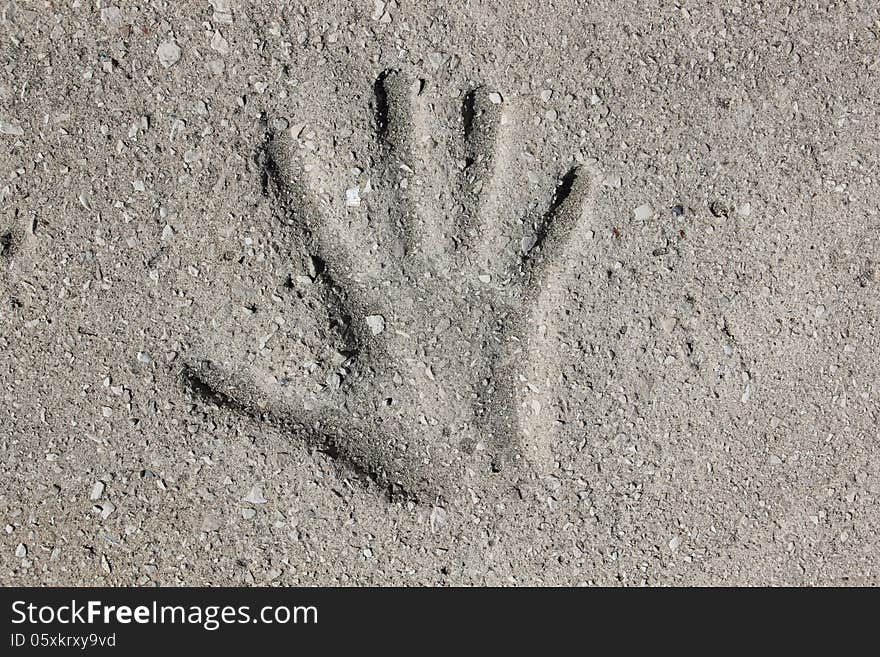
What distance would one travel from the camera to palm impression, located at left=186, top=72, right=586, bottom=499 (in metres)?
1.28

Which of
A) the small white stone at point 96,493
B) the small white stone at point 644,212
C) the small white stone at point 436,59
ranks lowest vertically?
the small white stone at point 96,493

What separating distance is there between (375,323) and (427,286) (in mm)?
117

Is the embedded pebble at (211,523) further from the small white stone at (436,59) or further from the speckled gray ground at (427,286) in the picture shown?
the small white stone at (436,59)

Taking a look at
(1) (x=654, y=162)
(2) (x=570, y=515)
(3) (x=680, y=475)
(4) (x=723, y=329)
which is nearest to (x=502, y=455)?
(2) (x=570, y=515)

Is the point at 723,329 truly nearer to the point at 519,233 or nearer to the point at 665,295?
the point at 665,295

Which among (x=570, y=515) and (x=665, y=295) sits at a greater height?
(x=665, y=295)

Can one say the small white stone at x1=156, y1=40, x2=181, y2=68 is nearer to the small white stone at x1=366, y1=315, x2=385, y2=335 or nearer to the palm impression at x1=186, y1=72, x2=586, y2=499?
the palm impression at x1=186, y1=72, x2=586, y2=499

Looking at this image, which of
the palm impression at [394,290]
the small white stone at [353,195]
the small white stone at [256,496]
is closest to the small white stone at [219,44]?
the palm impression at [394,290]

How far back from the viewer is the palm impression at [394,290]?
1.28m

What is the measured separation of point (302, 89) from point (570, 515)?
0.92 metres

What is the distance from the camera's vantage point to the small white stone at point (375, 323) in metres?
1.29

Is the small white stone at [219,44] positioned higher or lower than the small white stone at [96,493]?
higher

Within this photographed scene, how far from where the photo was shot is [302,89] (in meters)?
1.27

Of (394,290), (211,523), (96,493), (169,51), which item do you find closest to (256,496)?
(211,523)
